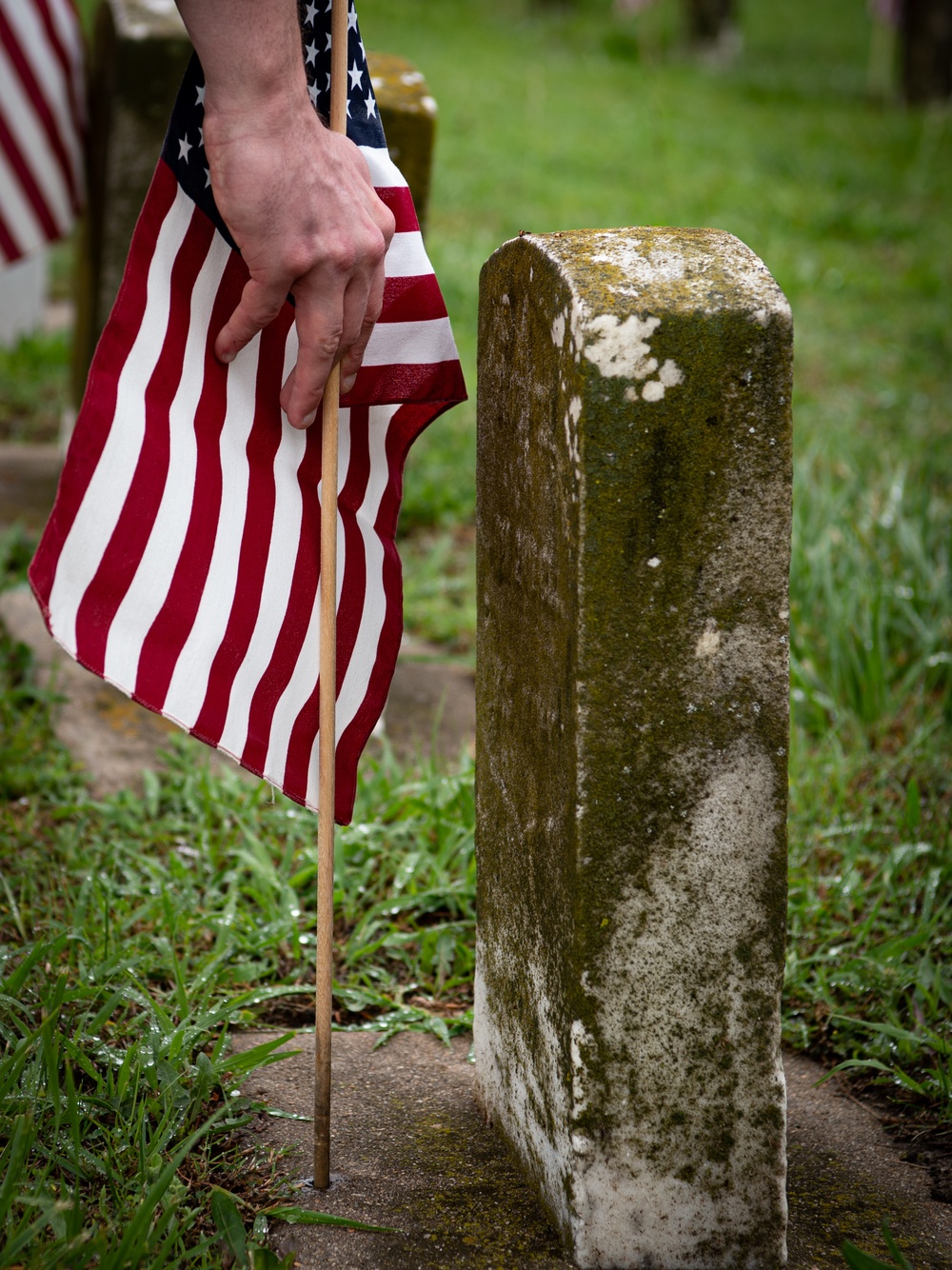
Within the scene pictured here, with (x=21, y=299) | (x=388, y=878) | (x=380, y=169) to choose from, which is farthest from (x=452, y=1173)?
(x=21, y=299)

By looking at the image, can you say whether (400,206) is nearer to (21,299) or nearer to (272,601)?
(272,601)

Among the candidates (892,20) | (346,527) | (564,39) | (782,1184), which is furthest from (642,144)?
(782,1184)

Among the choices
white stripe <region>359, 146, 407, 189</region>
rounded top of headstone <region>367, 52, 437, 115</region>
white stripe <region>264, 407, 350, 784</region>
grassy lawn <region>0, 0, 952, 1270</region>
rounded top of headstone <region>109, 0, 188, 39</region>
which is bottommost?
grassy lawn <region>0, 0, 952, 1270</region>

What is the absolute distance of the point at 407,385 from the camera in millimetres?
1713

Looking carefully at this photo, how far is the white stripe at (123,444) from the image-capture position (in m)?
1.64

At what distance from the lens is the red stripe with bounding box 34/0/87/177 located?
12.3 feet

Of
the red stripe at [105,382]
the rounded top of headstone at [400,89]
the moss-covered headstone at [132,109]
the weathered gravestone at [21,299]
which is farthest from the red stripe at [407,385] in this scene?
the weathered gravestone at [21,299]

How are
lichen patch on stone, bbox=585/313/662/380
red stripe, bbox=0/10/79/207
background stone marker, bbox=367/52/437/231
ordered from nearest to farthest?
lichen patch on stone, bbox=585/313/662/380, background stone marker, bbox=367/52/437/231, red stripe, bbox=0/10/79/207

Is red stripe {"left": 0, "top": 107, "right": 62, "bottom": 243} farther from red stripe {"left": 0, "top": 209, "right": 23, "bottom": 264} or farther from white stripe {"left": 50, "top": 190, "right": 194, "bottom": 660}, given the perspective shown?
white stripe {"left": 50, "top": 190, "right": 194, "bottom": 660}

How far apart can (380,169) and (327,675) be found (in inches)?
28.5

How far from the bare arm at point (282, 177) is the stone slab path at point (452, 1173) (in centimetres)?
105

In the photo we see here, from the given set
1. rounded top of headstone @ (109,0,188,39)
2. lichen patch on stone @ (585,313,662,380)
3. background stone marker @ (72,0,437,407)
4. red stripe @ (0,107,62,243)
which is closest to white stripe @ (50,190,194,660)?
lichen patch on stone @ (585,313,662,380)

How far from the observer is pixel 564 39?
1492cm

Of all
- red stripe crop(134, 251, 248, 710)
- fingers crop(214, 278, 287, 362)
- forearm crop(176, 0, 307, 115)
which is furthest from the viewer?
red stripe crop(134, 251, 248, 710)
